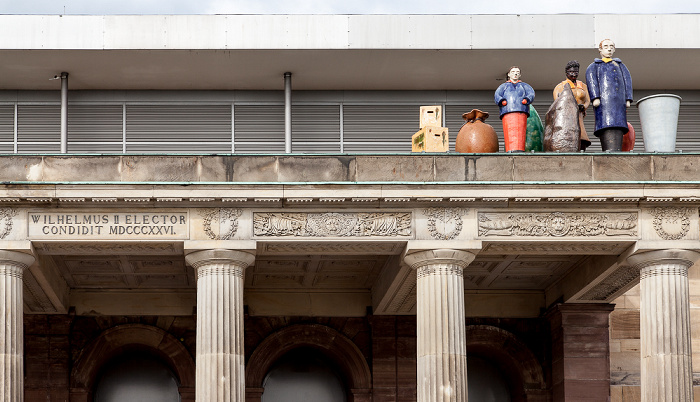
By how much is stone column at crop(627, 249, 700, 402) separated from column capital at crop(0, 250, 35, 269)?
44.4 ft

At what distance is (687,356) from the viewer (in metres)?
30.6

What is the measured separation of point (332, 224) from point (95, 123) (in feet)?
39.0

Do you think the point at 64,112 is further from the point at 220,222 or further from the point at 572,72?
the point at 572,72

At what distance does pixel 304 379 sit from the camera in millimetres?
40188

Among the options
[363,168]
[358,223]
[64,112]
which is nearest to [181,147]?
[64,112]

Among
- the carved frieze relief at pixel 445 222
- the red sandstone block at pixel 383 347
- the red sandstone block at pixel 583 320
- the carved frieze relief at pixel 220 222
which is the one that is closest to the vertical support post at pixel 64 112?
the carved frieze relief at pixel 220 222

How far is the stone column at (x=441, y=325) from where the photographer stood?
99.1 feet

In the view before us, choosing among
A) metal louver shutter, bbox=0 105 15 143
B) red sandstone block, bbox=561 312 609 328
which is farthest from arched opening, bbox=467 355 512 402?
metal louver shutter, bbox=0 105 15 143

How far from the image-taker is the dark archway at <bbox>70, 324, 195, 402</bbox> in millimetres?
37562

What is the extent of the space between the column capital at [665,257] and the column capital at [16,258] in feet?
44.3

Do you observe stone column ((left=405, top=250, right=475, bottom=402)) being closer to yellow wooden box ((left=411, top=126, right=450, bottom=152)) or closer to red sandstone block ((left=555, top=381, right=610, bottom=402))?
yellow wooden box ((left=411, top=126, right=450, bottom=152))

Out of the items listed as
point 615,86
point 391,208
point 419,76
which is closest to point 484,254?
point 391,208

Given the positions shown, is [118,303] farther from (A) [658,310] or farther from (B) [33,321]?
(A) [658,310]

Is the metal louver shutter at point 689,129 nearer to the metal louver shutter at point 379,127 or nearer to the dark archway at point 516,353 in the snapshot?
the metal louver shutter at point 379,127
